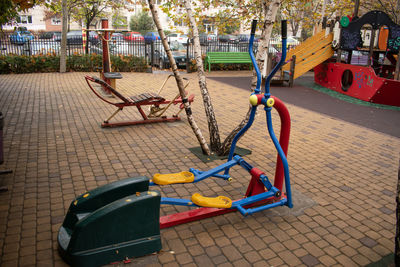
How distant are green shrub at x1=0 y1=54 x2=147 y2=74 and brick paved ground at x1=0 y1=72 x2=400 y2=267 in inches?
236

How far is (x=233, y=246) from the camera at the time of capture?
3367 mm

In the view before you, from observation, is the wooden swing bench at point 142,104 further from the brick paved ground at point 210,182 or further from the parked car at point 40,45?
the parked car at point 40,45

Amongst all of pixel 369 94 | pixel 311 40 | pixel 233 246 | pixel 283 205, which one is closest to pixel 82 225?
pixel 233 246

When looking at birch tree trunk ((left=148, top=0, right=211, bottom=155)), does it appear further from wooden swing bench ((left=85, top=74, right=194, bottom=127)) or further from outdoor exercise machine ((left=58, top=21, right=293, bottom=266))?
outdoor exercise machine ((left=58, top=21, right=293, bottom=266))

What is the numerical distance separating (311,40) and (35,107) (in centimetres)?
1054

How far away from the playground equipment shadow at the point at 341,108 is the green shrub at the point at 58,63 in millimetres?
4729

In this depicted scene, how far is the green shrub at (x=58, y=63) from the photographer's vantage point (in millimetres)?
14039

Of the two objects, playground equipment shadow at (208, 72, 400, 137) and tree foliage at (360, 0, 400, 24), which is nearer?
playground equipment shadow at (208, 72, 400, 137)

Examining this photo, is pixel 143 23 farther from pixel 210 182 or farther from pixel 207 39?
pixel 210 182

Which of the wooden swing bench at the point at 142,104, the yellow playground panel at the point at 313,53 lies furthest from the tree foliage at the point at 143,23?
the wooden swing bench at the point at 142,104

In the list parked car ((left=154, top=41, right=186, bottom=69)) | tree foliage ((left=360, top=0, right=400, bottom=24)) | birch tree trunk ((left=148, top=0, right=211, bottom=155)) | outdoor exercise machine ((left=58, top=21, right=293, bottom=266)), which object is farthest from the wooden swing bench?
tree foliage ((left=360, top=0, right=400, bottom=24))

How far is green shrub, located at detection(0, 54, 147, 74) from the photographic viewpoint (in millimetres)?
14039

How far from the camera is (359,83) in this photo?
1111cm

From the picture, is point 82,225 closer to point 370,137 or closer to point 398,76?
point 370,137
